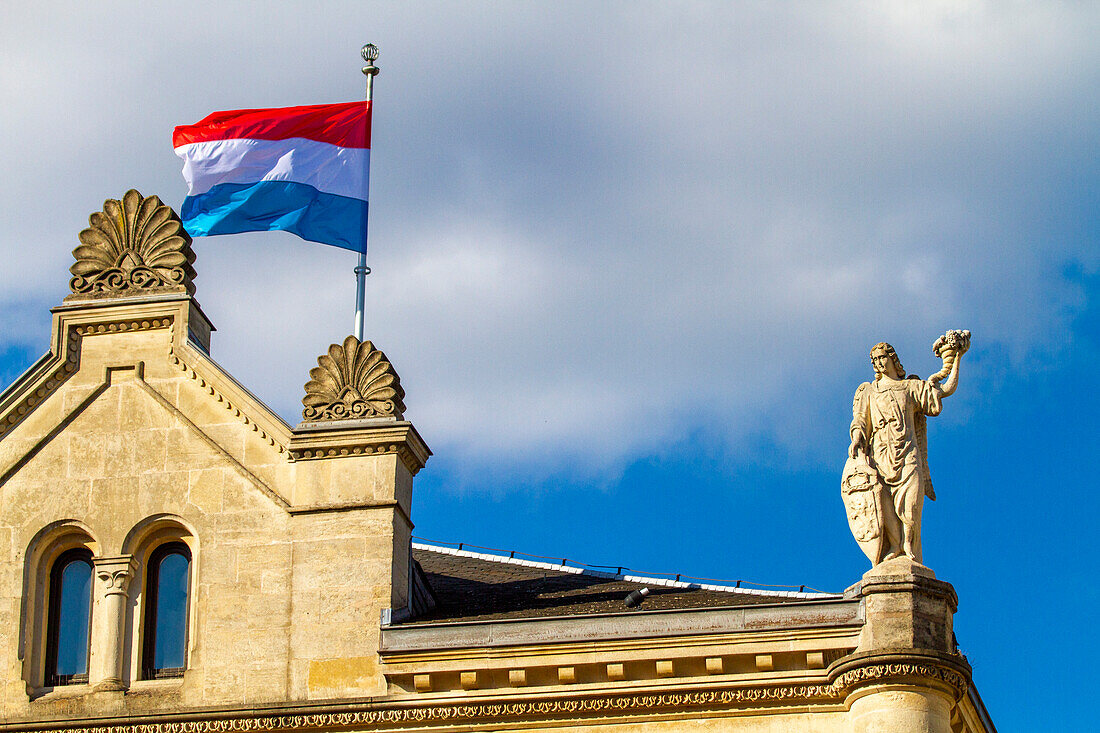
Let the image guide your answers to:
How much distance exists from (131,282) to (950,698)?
13.4m

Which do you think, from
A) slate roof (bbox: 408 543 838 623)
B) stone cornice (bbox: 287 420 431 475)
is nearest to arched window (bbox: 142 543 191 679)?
stone cornice (bbox: 287 420 431 475)

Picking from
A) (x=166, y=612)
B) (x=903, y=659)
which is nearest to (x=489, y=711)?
(x=166, y=612)

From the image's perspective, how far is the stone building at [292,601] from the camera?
85.9 ft

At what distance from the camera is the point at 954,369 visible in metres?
27.0

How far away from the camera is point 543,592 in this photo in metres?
30.1

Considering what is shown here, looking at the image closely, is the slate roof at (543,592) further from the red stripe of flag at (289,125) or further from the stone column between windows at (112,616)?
the red stripe of flag at (289,125)

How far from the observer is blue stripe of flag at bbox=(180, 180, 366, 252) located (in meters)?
32.3

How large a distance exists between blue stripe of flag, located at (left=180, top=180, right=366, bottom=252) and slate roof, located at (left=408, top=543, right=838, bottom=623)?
5670mm

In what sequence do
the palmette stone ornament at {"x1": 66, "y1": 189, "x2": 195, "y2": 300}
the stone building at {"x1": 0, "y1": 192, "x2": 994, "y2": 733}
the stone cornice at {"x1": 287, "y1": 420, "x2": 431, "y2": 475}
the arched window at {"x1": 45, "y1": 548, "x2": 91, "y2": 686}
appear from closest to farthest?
1. the stone building at {"x1": 0, "y1": 192, "x2": 994, "y2": 733}
2. the arched window at {"x1": 45, "y1": 548, "x2": 91, "y2": 686}
3. the stone cornice at {"x1": 287, "y1": 420, "x2": 431, "y2": 475}
4. the palmette stone ornament at {"x1": 66, "y1": 189, "x2": 195, "y2": 300}

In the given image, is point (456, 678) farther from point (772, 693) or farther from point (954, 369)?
point (954, 369)

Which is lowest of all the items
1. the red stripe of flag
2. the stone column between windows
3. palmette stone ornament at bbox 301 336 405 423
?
the stone column between windows

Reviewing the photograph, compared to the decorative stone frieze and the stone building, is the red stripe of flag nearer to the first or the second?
the stone building

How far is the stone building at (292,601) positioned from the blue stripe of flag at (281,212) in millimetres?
1790

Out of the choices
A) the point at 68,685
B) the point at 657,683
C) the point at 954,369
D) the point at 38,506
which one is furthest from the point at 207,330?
the point at 954,369
